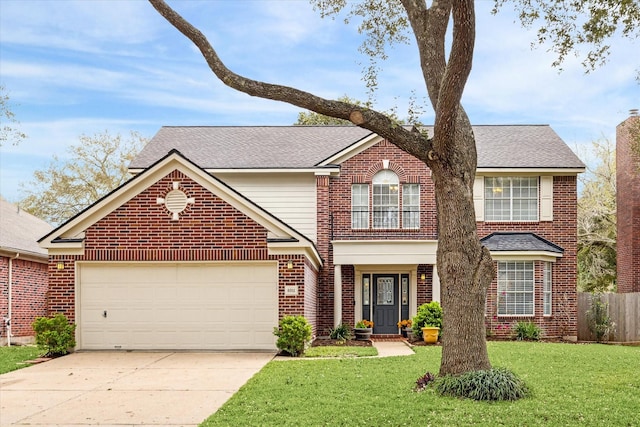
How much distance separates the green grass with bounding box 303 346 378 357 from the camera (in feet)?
55.8

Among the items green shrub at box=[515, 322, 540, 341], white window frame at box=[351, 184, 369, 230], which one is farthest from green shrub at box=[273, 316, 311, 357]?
green shrub at box=[515, 322, 540, 341]

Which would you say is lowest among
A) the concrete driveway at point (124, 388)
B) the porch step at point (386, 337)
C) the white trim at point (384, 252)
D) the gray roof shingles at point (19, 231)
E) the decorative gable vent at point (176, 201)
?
the porch step at point (386, 337)

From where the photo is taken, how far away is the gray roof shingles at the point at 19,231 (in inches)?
894

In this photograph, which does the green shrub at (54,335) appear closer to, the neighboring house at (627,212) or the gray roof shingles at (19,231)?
the gray roof shingles at (19,231)

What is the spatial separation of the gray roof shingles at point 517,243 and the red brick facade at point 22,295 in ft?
48.8

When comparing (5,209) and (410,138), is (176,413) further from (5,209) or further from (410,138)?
(5,209)

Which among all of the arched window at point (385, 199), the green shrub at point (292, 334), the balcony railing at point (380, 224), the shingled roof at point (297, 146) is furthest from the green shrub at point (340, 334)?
the green shrub at point (292, 334)

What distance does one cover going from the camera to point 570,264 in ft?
80.3

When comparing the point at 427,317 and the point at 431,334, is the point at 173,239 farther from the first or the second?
the point at 427,317

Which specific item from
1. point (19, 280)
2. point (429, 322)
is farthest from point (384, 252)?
point (19, 280)

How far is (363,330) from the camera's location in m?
22.8

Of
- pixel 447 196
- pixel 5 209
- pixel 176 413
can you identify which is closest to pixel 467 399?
pixel 447 196

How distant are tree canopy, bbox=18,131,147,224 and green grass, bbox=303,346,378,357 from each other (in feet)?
81.6

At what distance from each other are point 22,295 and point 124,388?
13.5 m
